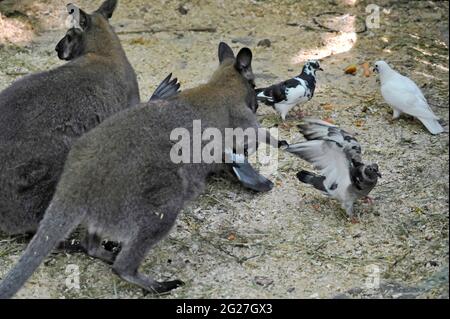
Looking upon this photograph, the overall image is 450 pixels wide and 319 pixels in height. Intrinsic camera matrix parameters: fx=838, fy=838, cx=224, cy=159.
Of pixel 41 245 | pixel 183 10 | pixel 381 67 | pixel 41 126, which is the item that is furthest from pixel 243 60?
pixel 183 10

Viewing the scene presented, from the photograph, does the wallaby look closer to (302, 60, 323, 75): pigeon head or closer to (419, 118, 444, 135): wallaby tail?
(302, 60, 323, 75): pigeon head

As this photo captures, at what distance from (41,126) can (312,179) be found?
2.10 m

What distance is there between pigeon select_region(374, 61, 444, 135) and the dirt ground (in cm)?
12

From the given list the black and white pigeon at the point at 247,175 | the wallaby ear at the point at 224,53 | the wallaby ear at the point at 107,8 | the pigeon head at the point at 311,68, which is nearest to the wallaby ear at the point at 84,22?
the wallaby ear at the point at 107,8

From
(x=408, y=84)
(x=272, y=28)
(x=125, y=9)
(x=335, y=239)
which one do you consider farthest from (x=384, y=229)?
(x=125, y=9)

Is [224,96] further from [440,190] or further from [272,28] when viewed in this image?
[272,28]

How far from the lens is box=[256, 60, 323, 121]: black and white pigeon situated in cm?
766

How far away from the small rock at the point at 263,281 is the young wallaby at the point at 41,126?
1609 millimetres

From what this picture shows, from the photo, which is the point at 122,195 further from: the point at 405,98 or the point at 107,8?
the point at 405,98

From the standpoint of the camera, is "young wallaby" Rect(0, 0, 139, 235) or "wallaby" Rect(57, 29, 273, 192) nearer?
"young wallaby" Rect(0, 0, 139, 235)

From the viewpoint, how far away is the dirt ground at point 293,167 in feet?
18.7

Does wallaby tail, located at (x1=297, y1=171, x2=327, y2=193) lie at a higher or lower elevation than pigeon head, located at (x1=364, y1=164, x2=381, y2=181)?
lower

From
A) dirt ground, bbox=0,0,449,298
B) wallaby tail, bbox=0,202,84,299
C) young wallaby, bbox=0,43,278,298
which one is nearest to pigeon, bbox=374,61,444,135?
dirt ground, bbox=0,0,449,298

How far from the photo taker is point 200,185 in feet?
19.1
